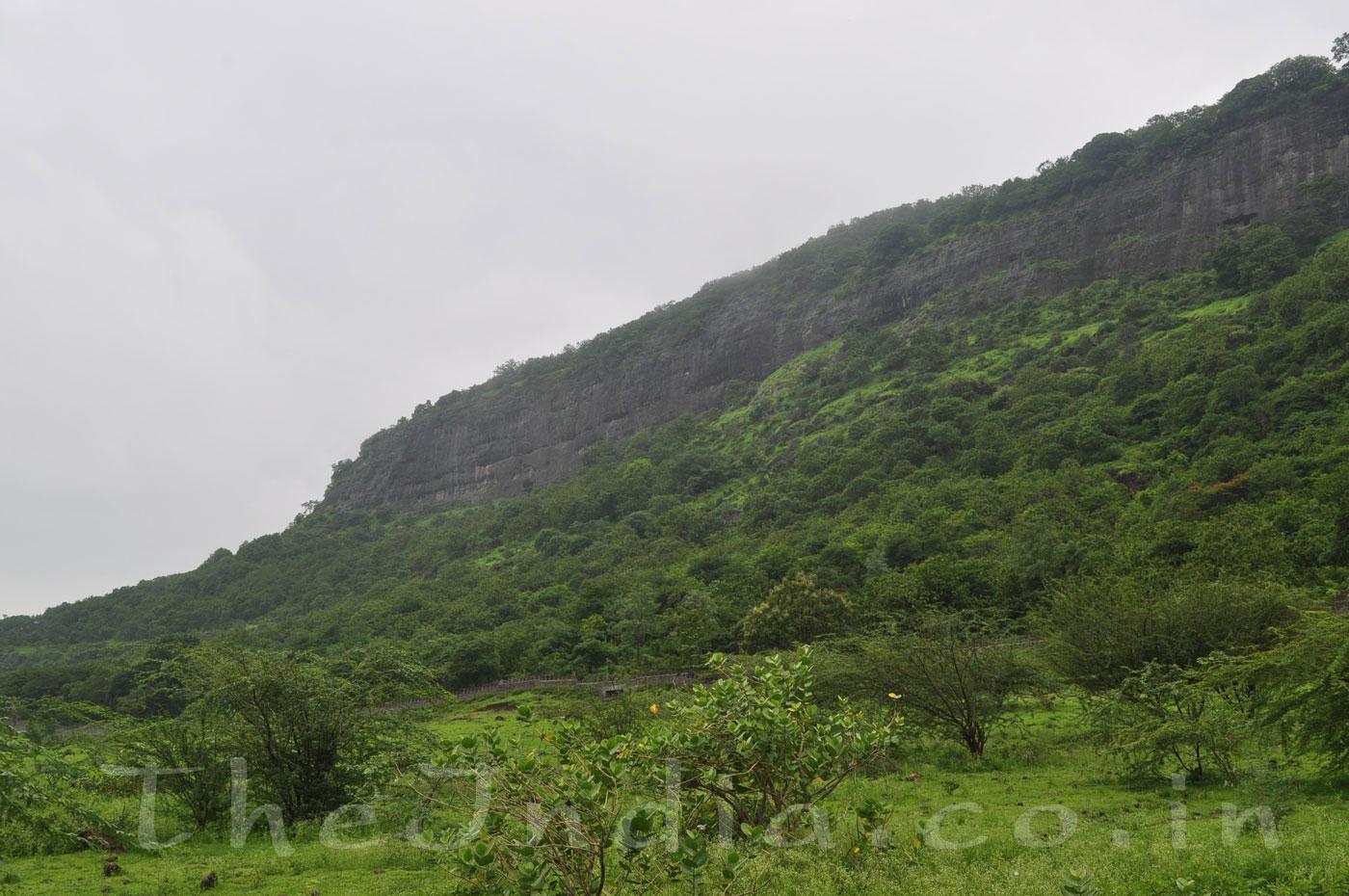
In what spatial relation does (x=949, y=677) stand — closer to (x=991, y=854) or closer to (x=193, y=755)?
(x=991, y=854)

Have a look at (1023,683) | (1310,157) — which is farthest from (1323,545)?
(1310,157)

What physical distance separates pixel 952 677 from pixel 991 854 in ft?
35.8

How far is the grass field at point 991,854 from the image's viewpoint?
352 inches

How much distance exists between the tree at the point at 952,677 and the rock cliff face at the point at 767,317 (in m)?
81.9

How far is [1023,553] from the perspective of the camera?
4044 centimetres

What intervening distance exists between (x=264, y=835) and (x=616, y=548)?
64.4 m

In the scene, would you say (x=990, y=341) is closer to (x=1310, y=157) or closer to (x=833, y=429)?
(x=833, y=429)

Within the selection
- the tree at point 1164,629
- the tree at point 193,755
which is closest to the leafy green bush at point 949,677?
the tree at point 1164,629

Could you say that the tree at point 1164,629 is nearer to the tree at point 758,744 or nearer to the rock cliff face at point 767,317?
the tree at point 758,744

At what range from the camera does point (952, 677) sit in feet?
69.7

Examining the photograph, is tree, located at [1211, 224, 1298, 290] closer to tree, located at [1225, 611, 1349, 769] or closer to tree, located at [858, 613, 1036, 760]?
tree, located at [858, 613, 1036, 760]

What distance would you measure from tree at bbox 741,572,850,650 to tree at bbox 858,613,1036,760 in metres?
17.7

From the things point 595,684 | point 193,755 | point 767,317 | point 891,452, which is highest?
point 767,317

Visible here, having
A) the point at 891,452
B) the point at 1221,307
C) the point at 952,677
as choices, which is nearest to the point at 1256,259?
the point at 1221,307
